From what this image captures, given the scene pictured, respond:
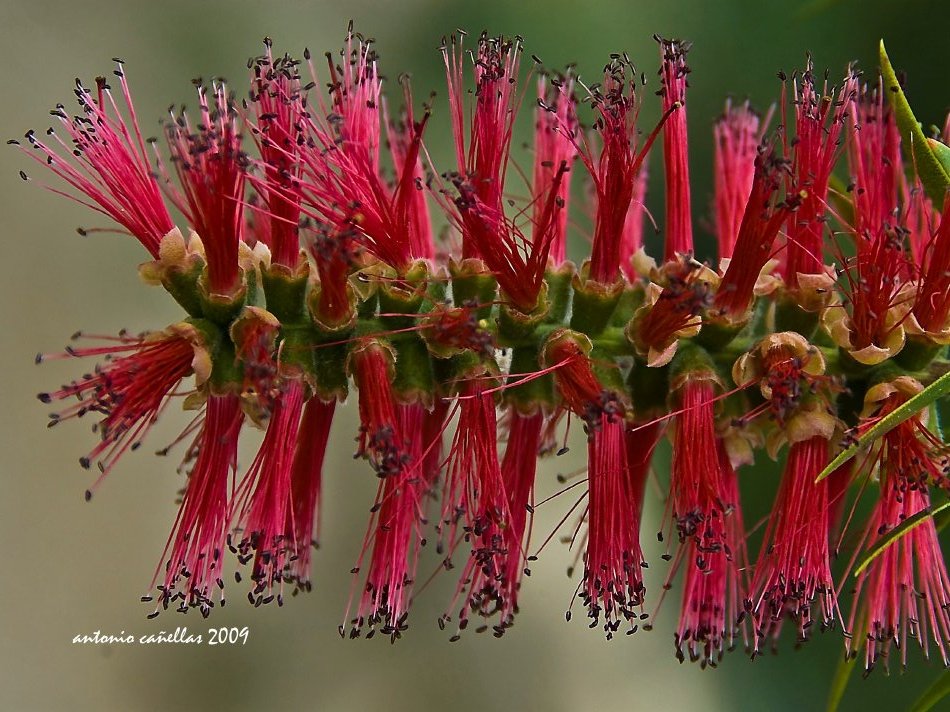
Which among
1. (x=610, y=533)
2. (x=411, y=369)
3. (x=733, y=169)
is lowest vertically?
(x=610, y=533)

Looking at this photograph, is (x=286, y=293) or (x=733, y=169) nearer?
(x=286, y=293)

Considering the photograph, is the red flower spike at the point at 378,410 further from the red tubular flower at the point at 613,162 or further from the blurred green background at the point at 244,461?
the blurred green background at the point at 244,461

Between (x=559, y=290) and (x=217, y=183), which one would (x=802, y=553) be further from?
(x=217, y=183)

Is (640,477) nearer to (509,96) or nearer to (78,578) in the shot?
(509,96)

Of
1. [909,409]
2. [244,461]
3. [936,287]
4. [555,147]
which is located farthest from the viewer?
[244,461]

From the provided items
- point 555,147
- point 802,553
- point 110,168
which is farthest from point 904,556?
point 110,168

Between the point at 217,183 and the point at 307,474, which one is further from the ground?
the point at 217,183

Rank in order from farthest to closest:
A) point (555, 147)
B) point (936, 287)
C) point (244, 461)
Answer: point (244, 461) → point (555, 147) → point (936, 287)

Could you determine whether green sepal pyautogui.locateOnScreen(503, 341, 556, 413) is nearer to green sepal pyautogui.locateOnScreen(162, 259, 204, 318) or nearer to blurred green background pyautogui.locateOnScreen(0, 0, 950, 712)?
green sepal pyautogui.locateOnScreen(162, 259, 204, 318)
